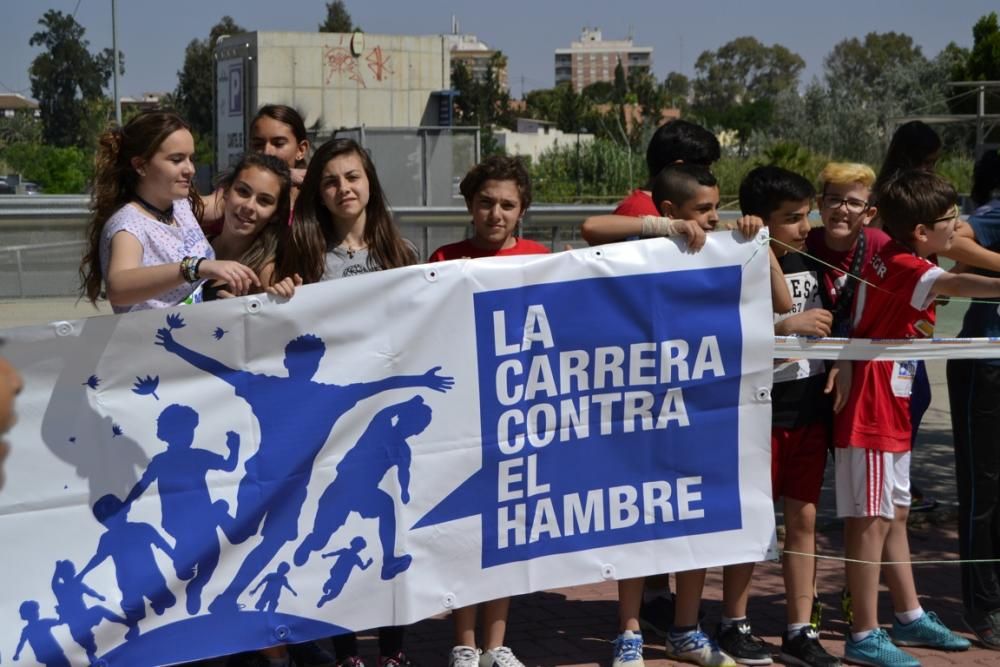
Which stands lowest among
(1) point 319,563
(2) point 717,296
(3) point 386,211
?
(1) point 319,563

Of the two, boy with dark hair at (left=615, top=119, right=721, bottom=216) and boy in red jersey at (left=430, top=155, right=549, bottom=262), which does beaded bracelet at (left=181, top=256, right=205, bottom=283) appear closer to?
boy in red jersey at (left=430, top=155, right=549, bottom=262)

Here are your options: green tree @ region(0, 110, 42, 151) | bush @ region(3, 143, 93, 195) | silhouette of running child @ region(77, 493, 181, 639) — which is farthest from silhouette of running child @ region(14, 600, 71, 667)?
green tree @ region(0, 110, 42, 151)

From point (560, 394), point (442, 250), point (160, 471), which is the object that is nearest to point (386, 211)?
point (442, 250)

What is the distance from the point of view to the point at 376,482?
4.61 metres

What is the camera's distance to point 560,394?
4812mm

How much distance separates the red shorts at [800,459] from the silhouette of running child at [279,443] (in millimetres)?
1707

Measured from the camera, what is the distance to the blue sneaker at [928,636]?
17.7 ft

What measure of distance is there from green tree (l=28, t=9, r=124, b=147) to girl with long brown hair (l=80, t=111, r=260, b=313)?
8531cm

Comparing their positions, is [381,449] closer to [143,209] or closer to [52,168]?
[143,209]

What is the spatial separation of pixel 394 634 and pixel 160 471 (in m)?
1.08

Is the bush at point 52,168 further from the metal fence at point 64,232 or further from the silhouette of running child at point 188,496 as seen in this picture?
the silhouette of running child at point 188,496

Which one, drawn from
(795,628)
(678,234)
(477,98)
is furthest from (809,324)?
(477,98)

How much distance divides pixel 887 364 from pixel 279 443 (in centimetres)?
224

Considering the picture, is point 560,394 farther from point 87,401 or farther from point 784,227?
point 87,401
